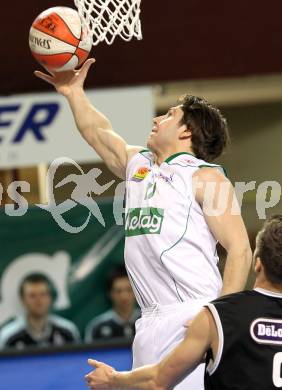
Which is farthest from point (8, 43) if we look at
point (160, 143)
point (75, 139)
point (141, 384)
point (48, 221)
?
point (141, 384)

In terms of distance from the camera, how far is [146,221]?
14.7 ft

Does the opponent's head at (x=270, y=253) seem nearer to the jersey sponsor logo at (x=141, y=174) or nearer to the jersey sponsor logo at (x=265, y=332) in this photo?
the jersey sponsor logo at (x=265, y=332)

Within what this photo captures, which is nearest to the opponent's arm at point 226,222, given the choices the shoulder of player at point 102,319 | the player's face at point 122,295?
the player's face at point 122,295

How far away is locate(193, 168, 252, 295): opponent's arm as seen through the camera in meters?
4.25

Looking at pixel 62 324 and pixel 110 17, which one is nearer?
pixel 110 17

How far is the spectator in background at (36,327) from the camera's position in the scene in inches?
310

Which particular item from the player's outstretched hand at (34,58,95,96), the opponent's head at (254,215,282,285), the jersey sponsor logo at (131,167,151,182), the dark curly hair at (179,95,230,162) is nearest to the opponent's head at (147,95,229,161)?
the dark curly hair at (179,95,230,162)

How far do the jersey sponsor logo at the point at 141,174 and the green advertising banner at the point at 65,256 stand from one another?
337 centimetres

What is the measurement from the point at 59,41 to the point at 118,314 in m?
3.40

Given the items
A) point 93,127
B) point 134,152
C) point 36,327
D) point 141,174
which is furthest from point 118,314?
point 141,174

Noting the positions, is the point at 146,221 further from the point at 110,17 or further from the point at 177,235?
the point at 110,17

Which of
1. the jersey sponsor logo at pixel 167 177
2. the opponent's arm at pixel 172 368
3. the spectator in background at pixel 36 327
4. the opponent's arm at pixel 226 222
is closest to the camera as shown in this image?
the opponent's arm at pixel 172 368

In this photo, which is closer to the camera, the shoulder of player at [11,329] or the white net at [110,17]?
the white net at [110,17]

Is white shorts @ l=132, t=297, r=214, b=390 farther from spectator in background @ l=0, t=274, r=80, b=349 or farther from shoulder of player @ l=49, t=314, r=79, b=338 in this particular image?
shoulder of player @ l=49, t=314, r=79, b=338
